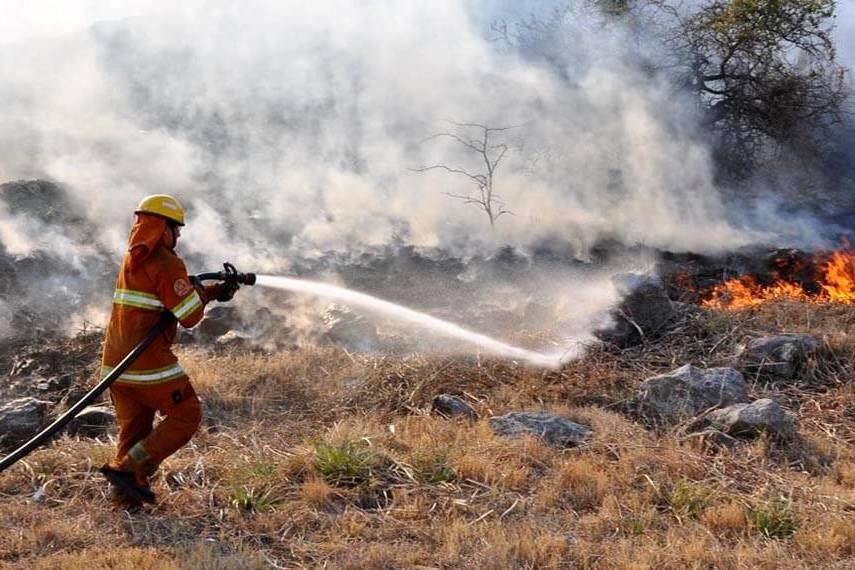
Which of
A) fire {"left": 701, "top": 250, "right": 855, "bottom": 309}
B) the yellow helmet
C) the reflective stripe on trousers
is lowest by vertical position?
the reflective stripe on trousers

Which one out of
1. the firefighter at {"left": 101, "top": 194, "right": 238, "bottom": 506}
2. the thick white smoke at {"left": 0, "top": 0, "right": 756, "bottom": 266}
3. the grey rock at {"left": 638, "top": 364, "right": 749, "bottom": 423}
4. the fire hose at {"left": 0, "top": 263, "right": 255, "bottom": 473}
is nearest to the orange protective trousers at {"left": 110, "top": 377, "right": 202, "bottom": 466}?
the firefighter at {"left": 101, "top": 194, "right": 238, "bottom": 506}

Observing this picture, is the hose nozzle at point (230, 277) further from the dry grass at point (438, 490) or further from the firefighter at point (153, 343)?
the dry grass at point (438, 490)

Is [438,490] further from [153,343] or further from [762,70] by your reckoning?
[762,70]

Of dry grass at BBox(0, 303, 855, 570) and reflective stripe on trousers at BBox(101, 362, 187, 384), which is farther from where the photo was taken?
reflective stripe on trousers at BBox(101, 362, 187, 384)

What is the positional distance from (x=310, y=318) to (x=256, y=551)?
441cm

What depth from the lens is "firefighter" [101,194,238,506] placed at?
12.7 ft

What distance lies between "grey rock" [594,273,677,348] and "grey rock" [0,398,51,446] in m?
4.41

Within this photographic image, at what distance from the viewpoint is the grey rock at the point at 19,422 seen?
5.39 metres

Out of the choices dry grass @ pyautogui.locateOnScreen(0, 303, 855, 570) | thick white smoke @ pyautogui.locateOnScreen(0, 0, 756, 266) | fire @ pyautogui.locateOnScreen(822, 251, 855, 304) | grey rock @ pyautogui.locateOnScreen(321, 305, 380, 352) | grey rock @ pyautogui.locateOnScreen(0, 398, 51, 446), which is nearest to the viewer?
dry grass @ pyautogui.locateOnScreen(0, 303, 855, 570)

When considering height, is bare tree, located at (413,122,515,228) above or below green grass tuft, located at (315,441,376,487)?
above

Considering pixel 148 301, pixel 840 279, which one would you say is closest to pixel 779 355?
pixel 840 279

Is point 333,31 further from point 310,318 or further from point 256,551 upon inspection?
point 256,551

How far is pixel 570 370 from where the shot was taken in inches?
249

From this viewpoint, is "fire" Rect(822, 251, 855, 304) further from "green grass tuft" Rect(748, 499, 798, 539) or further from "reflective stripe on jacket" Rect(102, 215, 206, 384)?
"reflective stripe on jacket" Rect(102, 215, 206, 384)
